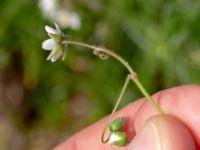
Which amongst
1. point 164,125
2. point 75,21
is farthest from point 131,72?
point 75,21

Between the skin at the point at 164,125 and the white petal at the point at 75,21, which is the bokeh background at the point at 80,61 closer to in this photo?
the white petal at the point at 75,21

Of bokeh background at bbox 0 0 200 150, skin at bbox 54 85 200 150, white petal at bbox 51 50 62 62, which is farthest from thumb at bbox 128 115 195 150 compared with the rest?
bokeh background at bbox 0 0 200 150

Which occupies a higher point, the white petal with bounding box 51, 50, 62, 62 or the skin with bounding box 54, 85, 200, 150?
the white petal with bounding box 51, 50, 62, 62

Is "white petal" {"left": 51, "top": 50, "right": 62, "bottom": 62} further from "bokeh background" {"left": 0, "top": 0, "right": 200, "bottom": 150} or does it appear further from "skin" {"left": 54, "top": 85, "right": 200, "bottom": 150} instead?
"bokeh background" {"left": 0, "top": 0, "right": 200, "bottom": 150}

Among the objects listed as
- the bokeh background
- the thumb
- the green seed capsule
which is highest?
the green seed capsule

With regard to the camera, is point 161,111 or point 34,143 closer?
point 161,111

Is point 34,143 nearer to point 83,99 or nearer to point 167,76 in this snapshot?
point 83,99

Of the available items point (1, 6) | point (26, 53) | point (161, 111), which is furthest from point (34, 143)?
point (161, 111)

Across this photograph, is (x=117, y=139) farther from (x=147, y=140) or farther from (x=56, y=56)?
(x=56, y=56)
